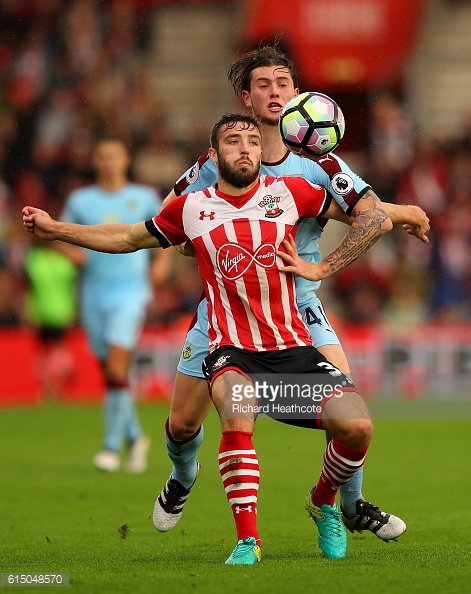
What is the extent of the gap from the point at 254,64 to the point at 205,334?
146 cm

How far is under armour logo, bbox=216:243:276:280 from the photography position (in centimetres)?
563

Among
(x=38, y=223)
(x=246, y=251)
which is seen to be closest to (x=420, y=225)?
(x=246, y=251)

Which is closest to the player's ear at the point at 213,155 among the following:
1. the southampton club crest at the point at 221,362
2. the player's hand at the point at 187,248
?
the player's hand at the point at 187,248

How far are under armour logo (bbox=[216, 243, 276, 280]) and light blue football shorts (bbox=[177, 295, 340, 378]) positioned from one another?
25.5 inches

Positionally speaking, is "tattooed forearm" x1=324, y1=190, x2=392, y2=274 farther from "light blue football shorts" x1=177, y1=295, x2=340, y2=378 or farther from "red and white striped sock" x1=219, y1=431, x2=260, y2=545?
"red and white striped sock" x1=219, y1=431, x2=260, y2=545

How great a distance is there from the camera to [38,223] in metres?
5.92

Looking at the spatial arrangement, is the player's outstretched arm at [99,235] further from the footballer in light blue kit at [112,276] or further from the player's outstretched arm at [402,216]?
the footballer in light blue kit at [112,276]

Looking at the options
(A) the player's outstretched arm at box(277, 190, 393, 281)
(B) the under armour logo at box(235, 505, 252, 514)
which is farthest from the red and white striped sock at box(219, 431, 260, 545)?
(A) the player's outstretched arm at box(277, 190, 393, 281)

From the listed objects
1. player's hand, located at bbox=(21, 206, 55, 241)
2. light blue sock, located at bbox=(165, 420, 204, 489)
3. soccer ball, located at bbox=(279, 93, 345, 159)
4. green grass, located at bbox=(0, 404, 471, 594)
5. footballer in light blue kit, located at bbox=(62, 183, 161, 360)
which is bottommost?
green grass, located at bbox=(0, 404, 471, 594)

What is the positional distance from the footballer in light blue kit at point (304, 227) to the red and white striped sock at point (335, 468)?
68cm

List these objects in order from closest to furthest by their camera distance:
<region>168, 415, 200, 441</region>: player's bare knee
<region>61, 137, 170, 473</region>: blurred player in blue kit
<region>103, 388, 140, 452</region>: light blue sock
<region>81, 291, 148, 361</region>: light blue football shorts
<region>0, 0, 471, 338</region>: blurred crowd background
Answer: <region>168, 415, 200, 441</region>: player's bare knee → <region>103, 388, 140, 452</region>: light blue sock → <region>61, 137, 170, 473</region>: blurred player in blue kit → <region>81, 291, 148, 361</region>: light blue football shorts → <region>0, 0, 471, 338</region>: blurred crowd background

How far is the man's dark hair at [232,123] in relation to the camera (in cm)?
574

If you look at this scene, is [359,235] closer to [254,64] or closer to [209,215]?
[209,215]

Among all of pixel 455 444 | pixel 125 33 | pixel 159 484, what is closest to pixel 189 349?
pixel 159 484
